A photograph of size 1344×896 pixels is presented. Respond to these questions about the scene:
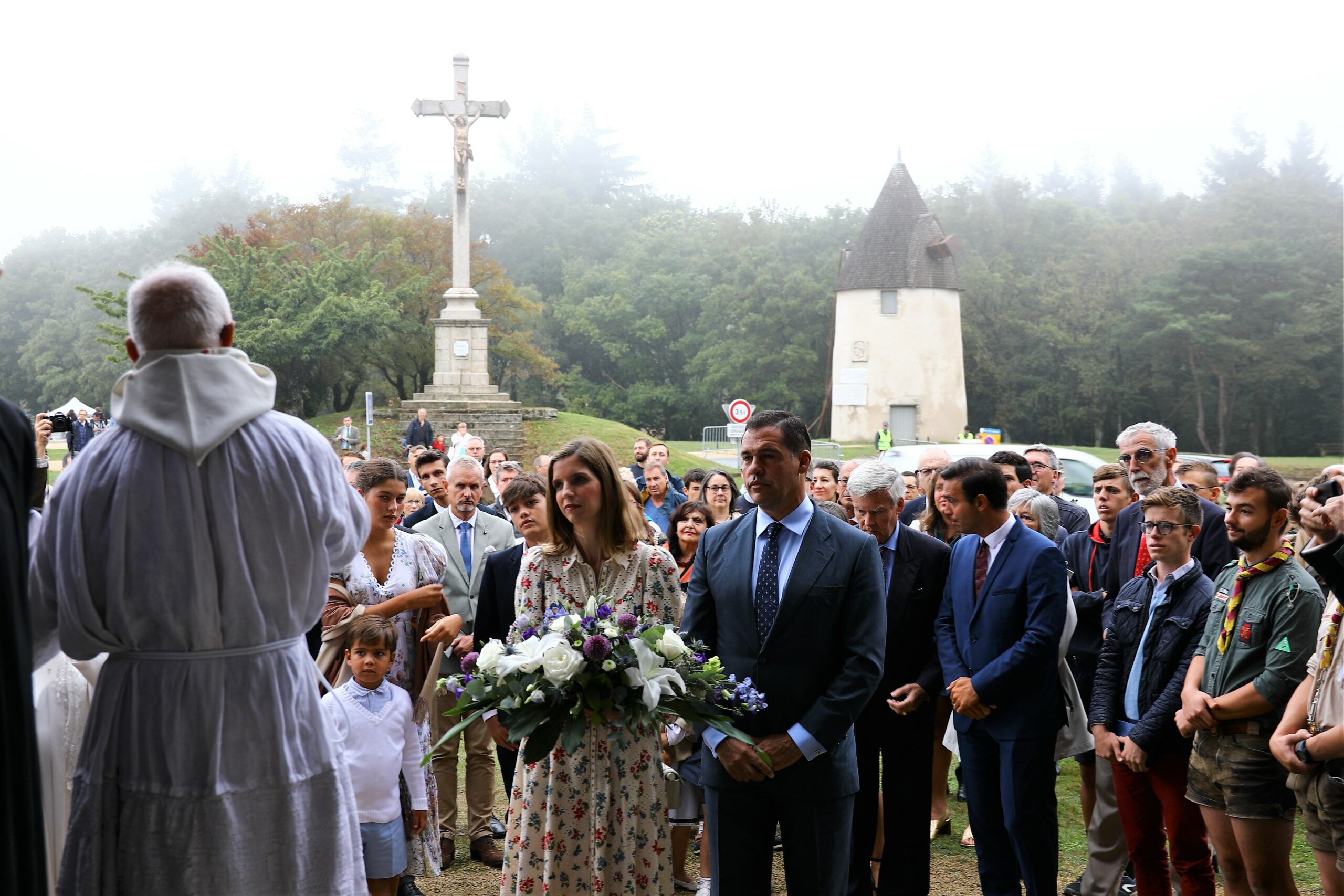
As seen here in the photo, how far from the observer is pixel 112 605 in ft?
8.48

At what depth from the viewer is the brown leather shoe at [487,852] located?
605 centimetres

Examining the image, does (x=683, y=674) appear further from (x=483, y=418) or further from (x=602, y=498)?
(x=483, y=418)

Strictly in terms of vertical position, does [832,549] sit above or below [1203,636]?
above

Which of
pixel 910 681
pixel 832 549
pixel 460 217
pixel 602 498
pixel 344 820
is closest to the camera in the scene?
pixel 344 820

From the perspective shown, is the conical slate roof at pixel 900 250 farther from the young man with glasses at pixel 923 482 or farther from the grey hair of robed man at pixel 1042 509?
the grey hair of robed man at pixel 1042 509

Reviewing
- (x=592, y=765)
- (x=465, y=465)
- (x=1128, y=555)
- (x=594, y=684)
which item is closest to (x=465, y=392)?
(x=465, y=465)

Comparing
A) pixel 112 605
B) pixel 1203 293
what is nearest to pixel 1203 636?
pixel 112 605

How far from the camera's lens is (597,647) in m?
3.56

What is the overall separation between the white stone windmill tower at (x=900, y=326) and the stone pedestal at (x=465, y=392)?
1934 cm

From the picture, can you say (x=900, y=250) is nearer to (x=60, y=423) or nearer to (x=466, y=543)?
(x=60, y=423)

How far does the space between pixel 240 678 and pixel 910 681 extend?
145 inches

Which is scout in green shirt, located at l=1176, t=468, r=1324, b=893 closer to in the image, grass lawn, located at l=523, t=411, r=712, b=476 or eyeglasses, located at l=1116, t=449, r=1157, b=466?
eyeglasses, located at l=1116, t=449, r=1157, b=466

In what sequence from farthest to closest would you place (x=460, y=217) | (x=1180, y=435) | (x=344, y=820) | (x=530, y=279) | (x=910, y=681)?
(x=530, y=279)
(x=1180, y=435)
(x=460, y=217)
(x=910, y=681)
(x=344, y=820)

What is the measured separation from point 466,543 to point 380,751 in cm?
252
